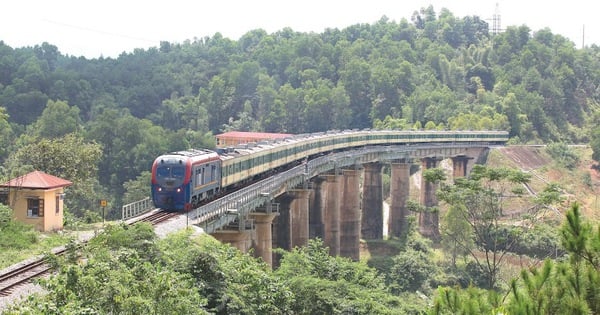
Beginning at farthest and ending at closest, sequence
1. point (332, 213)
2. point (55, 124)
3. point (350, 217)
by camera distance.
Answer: point (55, 124)
point (350, 217)
point (332, 213)

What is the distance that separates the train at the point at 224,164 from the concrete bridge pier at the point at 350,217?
315 centimetres

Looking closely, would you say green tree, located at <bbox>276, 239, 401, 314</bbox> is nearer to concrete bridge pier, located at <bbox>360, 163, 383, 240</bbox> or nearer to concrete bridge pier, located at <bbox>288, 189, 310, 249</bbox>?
concrete bridge pier, located at <bbox>288, 189, 310, 249</bbox>

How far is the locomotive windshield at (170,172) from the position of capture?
3662 centimetres

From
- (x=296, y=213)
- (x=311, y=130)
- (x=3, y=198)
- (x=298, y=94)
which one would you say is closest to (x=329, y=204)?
(x=296, y=213)

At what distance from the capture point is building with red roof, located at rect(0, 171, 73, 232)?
1312 inches

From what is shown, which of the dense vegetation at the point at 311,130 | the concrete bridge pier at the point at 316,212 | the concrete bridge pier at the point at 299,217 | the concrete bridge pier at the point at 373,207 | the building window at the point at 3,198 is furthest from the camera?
the concrete bridge pier at the point at 373,207

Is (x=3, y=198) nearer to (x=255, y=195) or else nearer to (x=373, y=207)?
(x=255, y=195)

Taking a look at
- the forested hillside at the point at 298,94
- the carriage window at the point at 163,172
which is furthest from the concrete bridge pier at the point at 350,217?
the carriage window at the point at 163,172

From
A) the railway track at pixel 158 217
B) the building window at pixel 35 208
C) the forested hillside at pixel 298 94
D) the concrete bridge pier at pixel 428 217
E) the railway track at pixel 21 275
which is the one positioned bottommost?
the concrete bridge pier at pixel 428 217

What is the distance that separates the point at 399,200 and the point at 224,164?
125 ft

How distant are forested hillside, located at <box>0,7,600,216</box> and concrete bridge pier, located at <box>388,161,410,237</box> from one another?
1025 inches

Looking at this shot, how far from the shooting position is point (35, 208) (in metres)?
33.7

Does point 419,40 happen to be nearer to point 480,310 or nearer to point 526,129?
point 526,129

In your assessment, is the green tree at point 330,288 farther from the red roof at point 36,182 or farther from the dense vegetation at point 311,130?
the red roof at point 36,182
